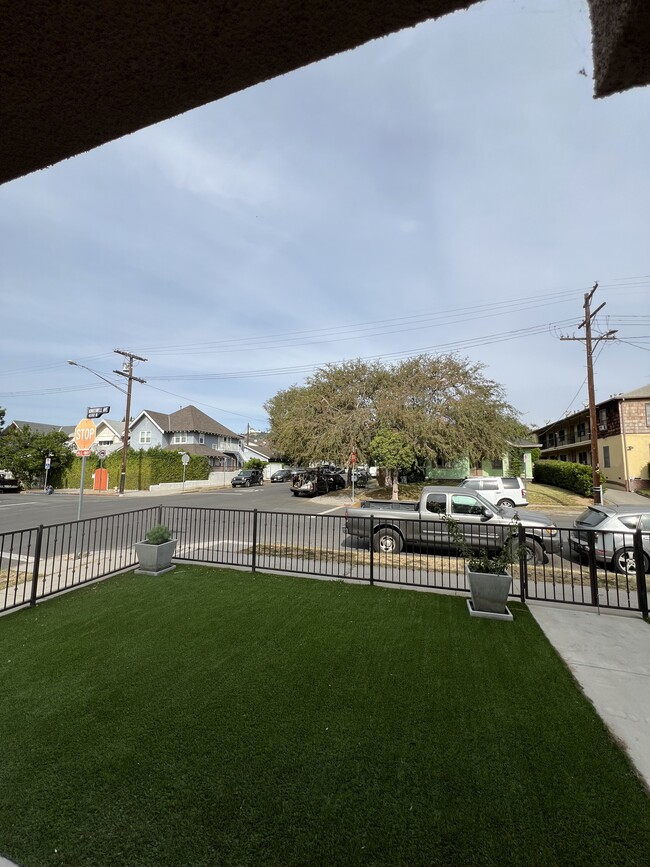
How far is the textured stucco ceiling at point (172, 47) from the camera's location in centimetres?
88

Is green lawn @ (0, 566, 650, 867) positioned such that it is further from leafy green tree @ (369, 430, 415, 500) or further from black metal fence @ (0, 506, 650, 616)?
leafy green tree @ (369, 430, 415, 500)

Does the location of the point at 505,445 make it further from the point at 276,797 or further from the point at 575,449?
the point at 276,797

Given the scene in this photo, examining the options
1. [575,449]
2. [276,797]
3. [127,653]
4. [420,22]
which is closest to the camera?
[420,22]

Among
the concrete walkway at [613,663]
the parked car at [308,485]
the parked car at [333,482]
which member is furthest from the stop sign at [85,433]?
the parked car at [333,482]

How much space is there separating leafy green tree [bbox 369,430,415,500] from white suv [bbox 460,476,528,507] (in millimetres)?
4532

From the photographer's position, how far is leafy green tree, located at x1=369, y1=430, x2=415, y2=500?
22188 millimetres

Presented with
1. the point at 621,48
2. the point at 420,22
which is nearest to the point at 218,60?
the point at 420,22

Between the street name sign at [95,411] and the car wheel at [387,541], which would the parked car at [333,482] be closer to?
the street name sign at [95,411]

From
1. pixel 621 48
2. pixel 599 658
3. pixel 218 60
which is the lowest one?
pixel 599 658

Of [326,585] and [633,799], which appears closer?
[633,799]

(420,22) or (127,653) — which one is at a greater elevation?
(420,22)

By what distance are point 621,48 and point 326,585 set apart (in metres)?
6.77

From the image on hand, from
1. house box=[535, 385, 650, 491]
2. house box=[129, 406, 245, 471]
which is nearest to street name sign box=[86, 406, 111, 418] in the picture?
house box=[129, 406, 245, 471]

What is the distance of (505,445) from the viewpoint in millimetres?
23578
